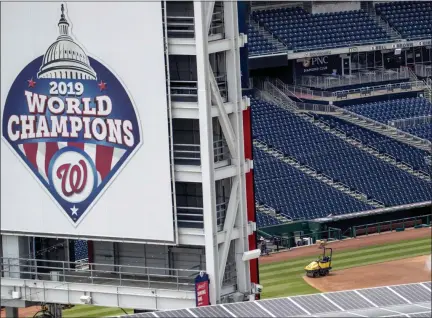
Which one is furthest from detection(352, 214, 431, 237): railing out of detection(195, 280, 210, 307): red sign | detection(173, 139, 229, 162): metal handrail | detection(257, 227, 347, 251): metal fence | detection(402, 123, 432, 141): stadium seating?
detection(195, 280, 210, 307): red sign

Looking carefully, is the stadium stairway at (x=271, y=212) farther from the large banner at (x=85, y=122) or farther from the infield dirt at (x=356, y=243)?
the large banner at (x=85, y=122)

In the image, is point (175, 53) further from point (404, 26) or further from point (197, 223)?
point (404, 26)

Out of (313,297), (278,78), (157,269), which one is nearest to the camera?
(313,297)

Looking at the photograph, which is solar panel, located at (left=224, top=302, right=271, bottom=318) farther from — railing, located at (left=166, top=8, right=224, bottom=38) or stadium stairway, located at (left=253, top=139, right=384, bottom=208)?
stadium stairway, located at (left=253, top=139, right=384, bottom=208)

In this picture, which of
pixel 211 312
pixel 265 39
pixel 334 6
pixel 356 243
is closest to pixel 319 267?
pixel 356 243

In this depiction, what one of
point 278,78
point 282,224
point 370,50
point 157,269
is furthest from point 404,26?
point 157,269
